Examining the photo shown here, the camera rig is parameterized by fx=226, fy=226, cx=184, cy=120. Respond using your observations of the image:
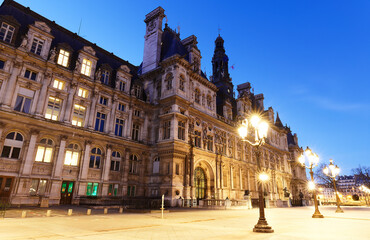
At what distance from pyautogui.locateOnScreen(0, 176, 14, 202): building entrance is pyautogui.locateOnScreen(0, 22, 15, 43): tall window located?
12.5 meters

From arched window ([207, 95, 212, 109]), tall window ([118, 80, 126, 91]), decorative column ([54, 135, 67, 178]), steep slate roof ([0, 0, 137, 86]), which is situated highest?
steep slate roof ([0, 0, 137, 86])

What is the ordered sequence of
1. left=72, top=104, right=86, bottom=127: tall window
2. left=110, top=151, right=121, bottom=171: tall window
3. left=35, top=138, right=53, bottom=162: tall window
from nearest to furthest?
left=35, top=138, right=53, bottom=162: tall window → left=72, top=104, right=86, bottom=127: tall window → left=110, top=151, right=121, bottom=171: tall window

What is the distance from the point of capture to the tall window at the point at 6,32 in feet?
68.6

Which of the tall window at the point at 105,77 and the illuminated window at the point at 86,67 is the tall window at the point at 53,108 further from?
the tall window at the point at 105,77

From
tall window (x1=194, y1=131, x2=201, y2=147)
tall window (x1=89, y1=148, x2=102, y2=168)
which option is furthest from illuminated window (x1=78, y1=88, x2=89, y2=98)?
tall window (x1=194, y1=131, x2=201, y2=147)

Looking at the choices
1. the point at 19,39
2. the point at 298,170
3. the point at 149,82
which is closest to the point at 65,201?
the point at 19,39

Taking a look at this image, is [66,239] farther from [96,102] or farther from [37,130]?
[96,102]

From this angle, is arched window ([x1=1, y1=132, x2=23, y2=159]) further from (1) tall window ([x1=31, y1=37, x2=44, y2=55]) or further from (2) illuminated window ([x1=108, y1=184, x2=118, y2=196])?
(2) illuminated window ([x1=108, y1=184, x2=118, y2=196])

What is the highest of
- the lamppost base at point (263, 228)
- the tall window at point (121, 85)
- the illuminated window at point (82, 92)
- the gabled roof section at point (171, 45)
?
the gabled roof section at point (171, 45)

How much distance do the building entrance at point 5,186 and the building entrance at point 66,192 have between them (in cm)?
424

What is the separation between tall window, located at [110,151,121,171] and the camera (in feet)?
86.4

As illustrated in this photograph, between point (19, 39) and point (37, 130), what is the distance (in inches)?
368

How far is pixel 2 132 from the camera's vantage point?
1906 cm

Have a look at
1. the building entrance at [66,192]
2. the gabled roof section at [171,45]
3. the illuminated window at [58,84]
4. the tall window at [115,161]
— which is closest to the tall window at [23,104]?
the illuminated window at [58,84]
